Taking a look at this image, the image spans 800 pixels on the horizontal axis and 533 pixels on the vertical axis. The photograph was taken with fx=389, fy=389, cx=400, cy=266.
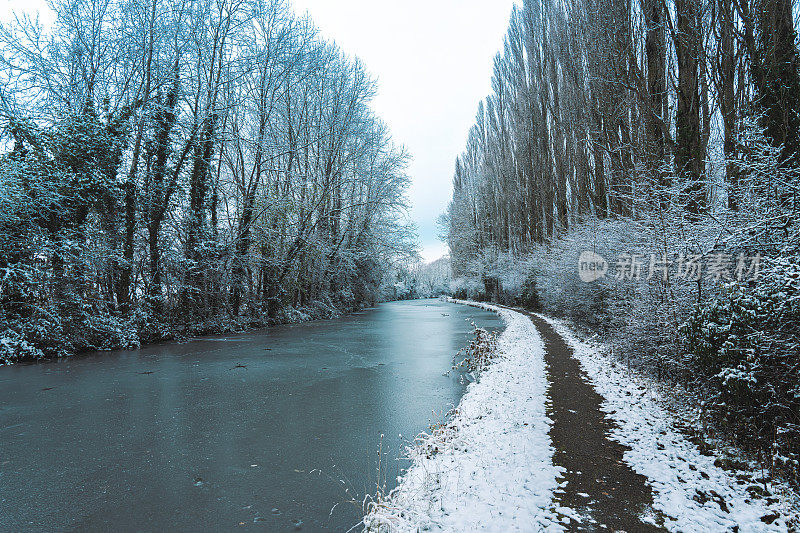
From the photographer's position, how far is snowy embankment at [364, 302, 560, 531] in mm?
2797

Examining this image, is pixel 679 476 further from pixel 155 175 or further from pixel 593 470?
pixel 155 175

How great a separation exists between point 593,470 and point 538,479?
573 mm

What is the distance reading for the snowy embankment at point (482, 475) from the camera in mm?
2797

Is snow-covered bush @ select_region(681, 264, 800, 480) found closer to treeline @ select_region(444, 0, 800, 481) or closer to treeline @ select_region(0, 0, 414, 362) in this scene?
treeline @ select_region(444, 0, 800, 481)

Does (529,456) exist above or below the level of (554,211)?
below

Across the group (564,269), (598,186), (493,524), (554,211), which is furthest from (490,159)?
(493,524)

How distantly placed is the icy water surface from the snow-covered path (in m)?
0.46

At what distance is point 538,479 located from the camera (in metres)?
3.38

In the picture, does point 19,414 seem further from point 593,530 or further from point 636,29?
point 636,29

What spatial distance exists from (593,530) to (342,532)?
1.74m

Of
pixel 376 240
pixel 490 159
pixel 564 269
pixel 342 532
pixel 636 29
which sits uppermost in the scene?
pixel 490 159

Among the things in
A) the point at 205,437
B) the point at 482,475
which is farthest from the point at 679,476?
the point at 205,437

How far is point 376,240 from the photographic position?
84.4 ft

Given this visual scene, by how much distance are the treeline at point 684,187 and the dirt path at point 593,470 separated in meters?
1.17
